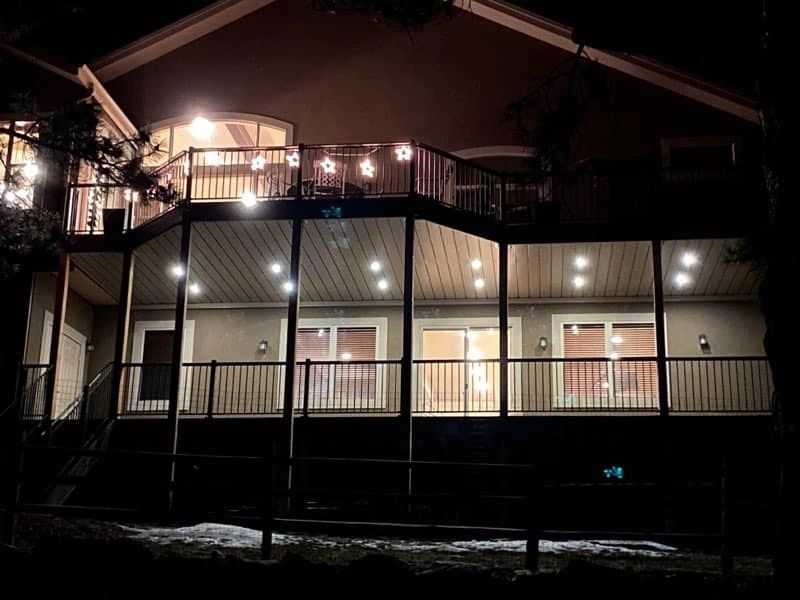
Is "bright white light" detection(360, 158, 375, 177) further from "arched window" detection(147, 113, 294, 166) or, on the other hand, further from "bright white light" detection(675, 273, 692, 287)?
"bright white light" detection(675, 273, 692, 287)

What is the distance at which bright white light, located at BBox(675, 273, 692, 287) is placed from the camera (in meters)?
15.6

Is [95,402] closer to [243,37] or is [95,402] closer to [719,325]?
[243,37]

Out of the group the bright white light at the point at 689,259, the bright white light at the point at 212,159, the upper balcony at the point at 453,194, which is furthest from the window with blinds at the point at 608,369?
the bright white light at the point at 212,159

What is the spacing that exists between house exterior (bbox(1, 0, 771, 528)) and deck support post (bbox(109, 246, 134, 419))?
41 mm

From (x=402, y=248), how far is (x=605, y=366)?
4528 mm

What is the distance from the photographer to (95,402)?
51.5ft

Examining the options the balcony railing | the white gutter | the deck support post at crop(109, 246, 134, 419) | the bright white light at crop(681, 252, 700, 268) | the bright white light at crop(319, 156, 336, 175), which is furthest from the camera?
the white gutter

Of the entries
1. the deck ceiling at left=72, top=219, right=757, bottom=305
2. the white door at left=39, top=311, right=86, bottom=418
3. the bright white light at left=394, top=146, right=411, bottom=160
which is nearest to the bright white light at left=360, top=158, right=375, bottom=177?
the bright white light at left=394, top=146, right=411, bottom=160

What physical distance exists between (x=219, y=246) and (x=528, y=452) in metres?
6.17

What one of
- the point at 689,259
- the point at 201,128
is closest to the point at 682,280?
the point at 689,259

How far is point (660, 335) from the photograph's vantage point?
45.7 ft

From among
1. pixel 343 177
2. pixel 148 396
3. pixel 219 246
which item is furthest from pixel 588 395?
pixel 148 396

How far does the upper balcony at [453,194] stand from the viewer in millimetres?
14109

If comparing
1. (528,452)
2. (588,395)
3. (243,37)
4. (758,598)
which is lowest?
(758,598)
